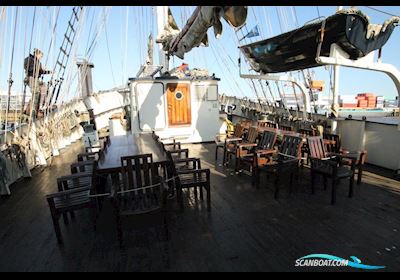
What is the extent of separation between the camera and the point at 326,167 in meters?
A: 3.55

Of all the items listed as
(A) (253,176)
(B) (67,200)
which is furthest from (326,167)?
(B) (67,200)

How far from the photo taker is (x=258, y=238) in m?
2.42

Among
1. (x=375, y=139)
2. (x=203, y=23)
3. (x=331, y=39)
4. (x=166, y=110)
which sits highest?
(x=331, y=39)

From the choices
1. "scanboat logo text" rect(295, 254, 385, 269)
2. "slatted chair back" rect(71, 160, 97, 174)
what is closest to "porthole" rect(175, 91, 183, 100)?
"slatted chair back" rect(71, 160, 97, 174)

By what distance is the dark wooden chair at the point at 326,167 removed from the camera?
123 inches

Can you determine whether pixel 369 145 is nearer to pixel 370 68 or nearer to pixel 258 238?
pixel 370 68

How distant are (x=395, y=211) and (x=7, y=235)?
14.0 ft

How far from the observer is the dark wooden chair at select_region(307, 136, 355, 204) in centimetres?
312

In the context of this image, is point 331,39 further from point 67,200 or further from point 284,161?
point 67,200

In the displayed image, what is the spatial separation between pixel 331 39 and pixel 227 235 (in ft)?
11.4

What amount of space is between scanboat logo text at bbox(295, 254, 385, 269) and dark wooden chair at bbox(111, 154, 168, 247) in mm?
1230
